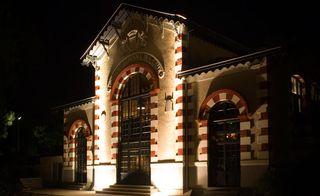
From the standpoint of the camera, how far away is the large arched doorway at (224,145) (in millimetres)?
18438

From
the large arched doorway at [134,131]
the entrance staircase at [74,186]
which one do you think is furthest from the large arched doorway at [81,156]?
the large arched doorway at [134,131]

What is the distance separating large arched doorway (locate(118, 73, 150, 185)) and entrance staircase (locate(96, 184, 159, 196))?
1.60 feet

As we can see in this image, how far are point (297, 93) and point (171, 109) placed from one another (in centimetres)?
520

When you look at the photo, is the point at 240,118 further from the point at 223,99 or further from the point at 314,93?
the point at 314,93

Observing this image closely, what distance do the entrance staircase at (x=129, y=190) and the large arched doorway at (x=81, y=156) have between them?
3986mm

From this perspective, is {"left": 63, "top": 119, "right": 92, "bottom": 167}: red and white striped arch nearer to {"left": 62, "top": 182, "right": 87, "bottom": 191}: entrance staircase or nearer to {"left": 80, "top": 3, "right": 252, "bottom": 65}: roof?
{"left": 62, "top": 182, "right": 87, "bottom": 191}: entrance staircase

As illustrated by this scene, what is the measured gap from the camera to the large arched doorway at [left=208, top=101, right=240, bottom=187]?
60.5ft

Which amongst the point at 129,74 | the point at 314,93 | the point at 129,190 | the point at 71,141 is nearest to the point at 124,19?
the point at 129,74

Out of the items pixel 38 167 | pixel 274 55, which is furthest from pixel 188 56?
pixel 38 167

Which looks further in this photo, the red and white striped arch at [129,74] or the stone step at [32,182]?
the stone step at [32,182]

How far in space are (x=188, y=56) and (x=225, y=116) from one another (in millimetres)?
3454

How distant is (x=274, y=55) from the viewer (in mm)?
16969

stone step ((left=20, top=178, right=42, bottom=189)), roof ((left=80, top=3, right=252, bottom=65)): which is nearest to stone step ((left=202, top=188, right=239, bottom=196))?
roof ((left=80, top=3, right=252, bottom=65))

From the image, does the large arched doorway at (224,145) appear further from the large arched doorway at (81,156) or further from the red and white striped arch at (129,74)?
the large arched doorway at (81,156)
